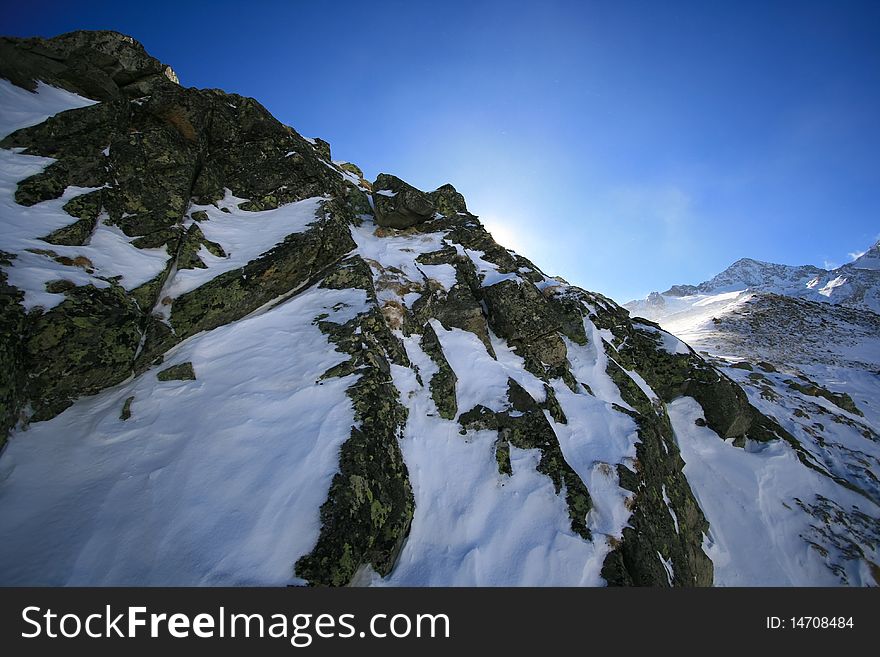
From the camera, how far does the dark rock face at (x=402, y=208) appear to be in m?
19.7

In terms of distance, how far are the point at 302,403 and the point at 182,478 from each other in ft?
7.67

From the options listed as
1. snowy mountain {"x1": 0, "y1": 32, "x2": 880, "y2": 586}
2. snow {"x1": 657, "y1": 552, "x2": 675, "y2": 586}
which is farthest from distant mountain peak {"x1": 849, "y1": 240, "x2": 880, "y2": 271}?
snow {"x1": 657, "y1": 552, "x2": 675, "y2": 586}

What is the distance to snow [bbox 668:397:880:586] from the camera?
11086mm

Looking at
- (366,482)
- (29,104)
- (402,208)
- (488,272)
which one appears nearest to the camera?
(366,482)

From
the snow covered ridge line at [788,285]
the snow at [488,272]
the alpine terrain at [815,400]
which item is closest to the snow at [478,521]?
the snow at [488,272]

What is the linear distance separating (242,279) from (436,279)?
7.83 meters

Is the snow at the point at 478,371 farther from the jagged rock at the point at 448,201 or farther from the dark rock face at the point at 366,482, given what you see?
the jagged rock at the point at 448,201

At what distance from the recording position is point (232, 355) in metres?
8.64

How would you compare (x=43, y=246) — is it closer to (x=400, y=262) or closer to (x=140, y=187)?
(x=140, y=187)

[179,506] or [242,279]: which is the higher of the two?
[242,279]

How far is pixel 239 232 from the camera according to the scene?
13.2 metres
